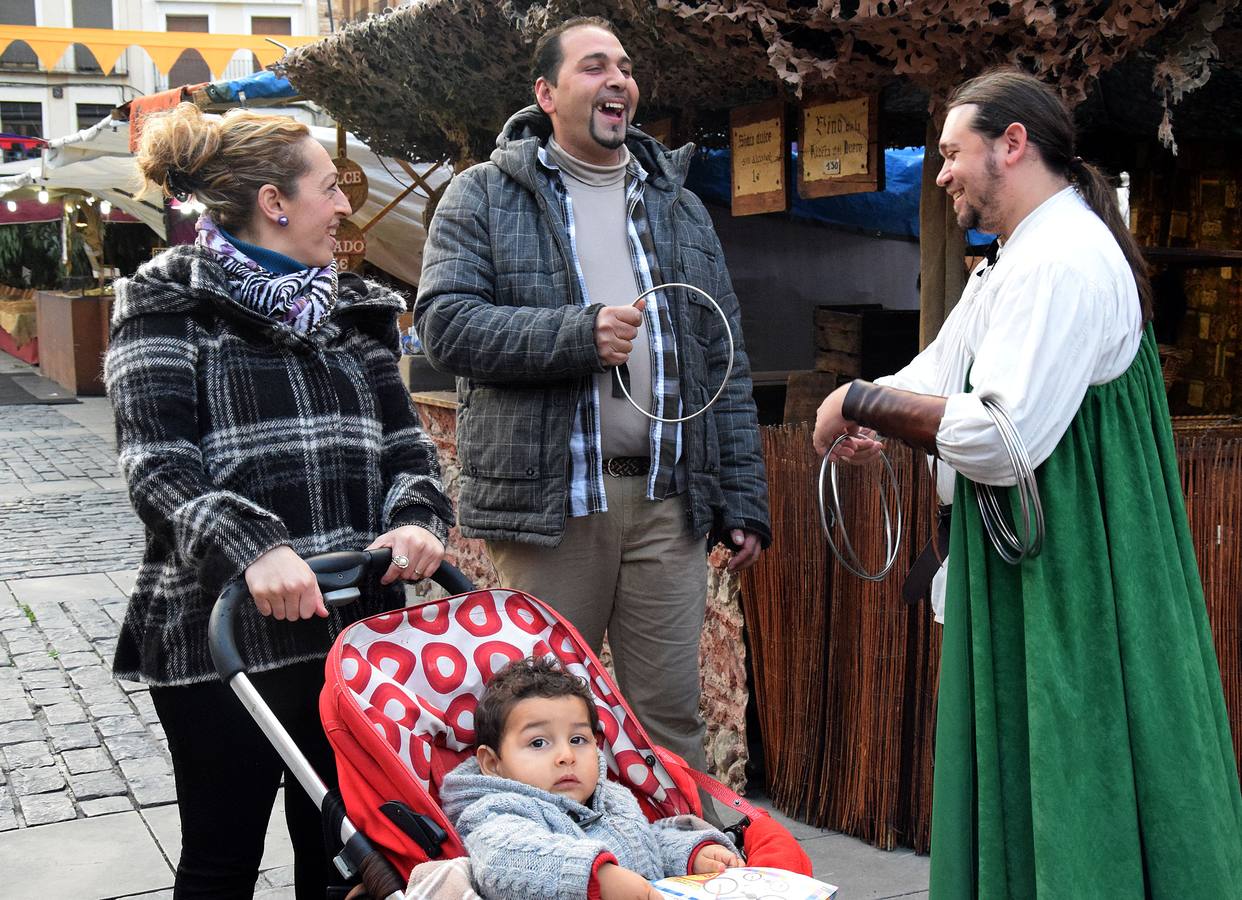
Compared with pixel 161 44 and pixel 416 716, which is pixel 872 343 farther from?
pixel 161 44

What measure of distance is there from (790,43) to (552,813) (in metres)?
2.38

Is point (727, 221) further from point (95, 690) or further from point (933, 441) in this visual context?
point (933, 441)

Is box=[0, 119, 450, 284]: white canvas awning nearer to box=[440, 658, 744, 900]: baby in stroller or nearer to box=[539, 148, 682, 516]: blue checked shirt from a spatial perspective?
box=[539, 148, 682, 516]: blue checked shirt

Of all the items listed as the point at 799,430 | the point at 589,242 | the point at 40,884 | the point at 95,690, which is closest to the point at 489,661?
the point at 589,242

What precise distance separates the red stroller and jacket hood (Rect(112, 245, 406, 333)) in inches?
19.7

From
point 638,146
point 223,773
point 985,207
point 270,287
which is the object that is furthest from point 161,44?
point 985,207

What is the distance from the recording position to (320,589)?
2.36 m

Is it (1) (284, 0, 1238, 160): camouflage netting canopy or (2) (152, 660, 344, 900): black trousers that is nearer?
(2) (152, 660, 344, 900): black trousers

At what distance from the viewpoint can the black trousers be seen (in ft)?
8.16

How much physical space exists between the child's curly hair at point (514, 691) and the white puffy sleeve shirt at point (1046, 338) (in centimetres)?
81

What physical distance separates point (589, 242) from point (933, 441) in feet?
3.70

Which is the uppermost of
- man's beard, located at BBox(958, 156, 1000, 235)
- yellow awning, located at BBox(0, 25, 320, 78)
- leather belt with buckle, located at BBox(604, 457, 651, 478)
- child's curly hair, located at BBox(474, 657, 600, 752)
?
yellow awning, located at BBox(0, 25, 320, 78)

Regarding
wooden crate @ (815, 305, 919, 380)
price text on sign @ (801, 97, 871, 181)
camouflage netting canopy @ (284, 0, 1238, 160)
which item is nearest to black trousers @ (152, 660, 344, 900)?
camouflage netting canopy @ (284, 0, 1238, 160)

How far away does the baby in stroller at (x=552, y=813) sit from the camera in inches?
79.4
